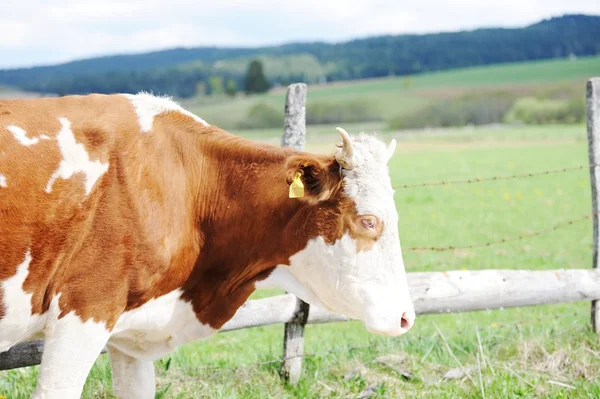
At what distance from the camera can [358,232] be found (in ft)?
13.6

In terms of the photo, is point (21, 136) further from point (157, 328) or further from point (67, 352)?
point (157, 328)

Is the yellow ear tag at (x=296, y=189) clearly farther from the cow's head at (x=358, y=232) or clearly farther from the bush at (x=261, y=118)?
the bush at (x=261, y=118)

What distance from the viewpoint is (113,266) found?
3846 mm

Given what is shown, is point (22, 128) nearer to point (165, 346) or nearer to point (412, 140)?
point (165, 346)

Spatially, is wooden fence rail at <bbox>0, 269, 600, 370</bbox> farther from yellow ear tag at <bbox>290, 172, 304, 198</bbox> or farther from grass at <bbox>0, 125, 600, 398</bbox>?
yellow ear tag at <bbox>290, 172, 304, 198</bbox>

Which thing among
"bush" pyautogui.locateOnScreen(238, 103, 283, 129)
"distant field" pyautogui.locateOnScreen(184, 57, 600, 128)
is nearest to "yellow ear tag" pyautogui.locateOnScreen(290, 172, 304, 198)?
"bush" pyautogui.locateOnScreen(238, 103, 283, 129)

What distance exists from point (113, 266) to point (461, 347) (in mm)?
3688

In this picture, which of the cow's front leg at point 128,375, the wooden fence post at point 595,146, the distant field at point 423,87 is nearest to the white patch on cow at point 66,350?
the cow's front leg at point 128,375

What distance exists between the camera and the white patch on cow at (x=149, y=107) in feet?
13.7

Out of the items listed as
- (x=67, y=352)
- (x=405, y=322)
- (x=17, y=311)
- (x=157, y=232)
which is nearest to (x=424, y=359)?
(x=405, y=322)

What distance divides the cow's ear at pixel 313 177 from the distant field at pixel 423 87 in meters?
86.9

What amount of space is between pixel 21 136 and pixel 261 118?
3562 inches

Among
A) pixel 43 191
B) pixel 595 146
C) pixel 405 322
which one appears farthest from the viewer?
pixel 595 146

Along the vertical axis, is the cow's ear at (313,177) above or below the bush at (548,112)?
above
